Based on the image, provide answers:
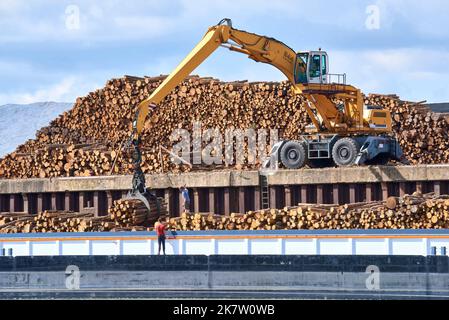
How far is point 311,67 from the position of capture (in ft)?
137

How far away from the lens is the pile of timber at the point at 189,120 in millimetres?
47781

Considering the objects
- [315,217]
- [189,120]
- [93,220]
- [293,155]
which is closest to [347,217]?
[315,217]

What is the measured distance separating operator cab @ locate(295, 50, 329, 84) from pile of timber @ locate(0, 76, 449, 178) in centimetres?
632

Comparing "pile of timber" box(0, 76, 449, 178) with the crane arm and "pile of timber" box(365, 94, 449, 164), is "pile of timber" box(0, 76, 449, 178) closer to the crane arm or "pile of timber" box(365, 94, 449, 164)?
"pile of timber" box(365, 94, 449, 164)

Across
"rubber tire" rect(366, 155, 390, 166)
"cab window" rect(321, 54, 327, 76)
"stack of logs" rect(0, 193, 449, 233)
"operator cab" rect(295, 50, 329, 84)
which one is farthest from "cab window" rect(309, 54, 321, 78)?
"stack of logs" rect(0, 193, 449, 233)

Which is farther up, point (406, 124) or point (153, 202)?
point (406, 124)

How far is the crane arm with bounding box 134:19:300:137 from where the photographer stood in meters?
38.4

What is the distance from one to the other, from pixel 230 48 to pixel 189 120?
31.7 ft

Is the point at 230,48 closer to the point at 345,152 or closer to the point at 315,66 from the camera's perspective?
the point at 315,66

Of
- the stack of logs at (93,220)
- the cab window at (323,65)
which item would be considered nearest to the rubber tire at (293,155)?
the cab window at (323,65)
